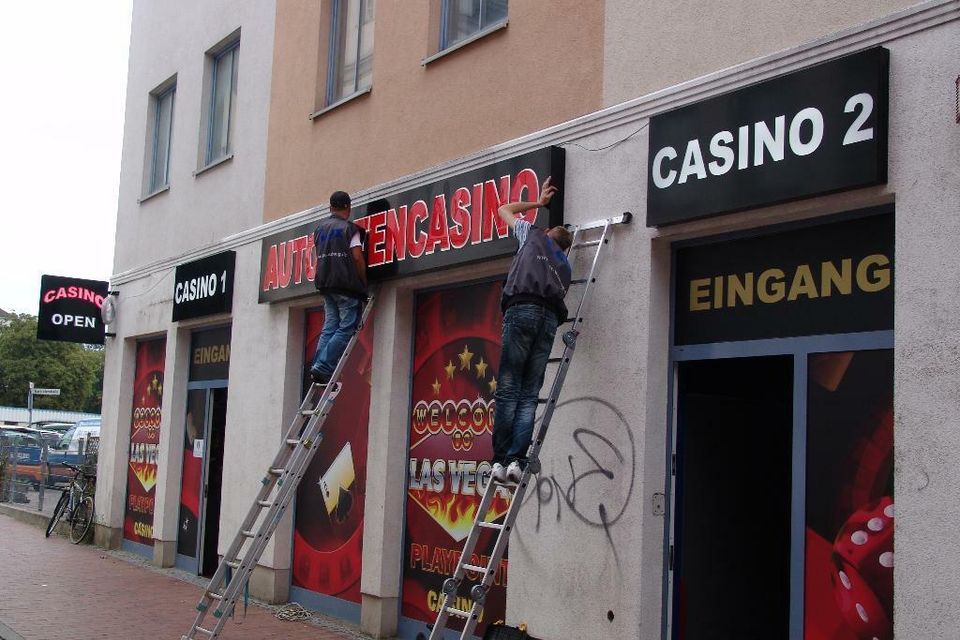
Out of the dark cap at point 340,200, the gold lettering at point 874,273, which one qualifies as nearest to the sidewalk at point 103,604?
the dark cap at point 340,200

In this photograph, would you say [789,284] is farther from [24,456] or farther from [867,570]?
[24,456]

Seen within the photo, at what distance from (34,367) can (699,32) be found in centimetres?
6951

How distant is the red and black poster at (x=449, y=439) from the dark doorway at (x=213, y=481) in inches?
174

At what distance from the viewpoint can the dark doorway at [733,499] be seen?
7215mm

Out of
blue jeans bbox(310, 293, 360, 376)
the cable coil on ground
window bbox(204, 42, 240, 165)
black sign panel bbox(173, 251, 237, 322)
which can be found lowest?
the cable coil on ground

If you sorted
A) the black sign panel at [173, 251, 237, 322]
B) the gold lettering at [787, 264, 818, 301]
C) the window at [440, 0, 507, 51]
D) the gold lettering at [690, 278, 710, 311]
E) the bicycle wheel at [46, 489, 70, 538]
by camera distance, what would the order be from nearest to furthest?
the gold lettering at [787, 264, 818, 301] → the gold lettering at [690, 278, 710, 311] → the window at [440, 0, 507, 51] → the black sign panel at [173, 251, 237, 322] → the bicycle wheel at [46, 489, 70, 538]

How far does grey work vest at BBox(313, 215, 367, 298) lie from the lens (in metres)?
9.38

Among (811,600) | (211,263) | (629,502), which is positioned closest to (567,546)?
(629,502)

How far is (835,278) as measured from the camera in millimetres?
6195

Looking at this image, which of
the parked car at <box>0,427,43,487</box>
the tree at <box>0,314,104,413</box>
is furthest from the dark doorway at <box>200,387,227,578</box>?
the tree at <box>0,314,104,413</box>

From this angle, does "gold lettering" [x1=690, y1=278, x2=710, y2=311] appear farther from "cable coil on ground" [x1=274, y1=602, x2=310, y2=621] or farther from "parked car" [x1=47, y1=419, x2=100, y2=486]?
"parked car" [x1=47, y1=419, x2=100, y2=486]

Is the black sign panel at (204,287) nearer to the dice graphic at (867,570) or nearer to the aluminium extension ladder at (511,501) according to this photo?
the aluminium extension ladder at (511,501)

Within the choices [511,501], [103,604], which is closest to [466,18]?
[511,501]

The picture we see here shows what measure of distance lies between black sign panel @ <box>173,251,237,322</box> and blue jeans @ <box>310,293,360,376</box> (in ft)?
11.7
